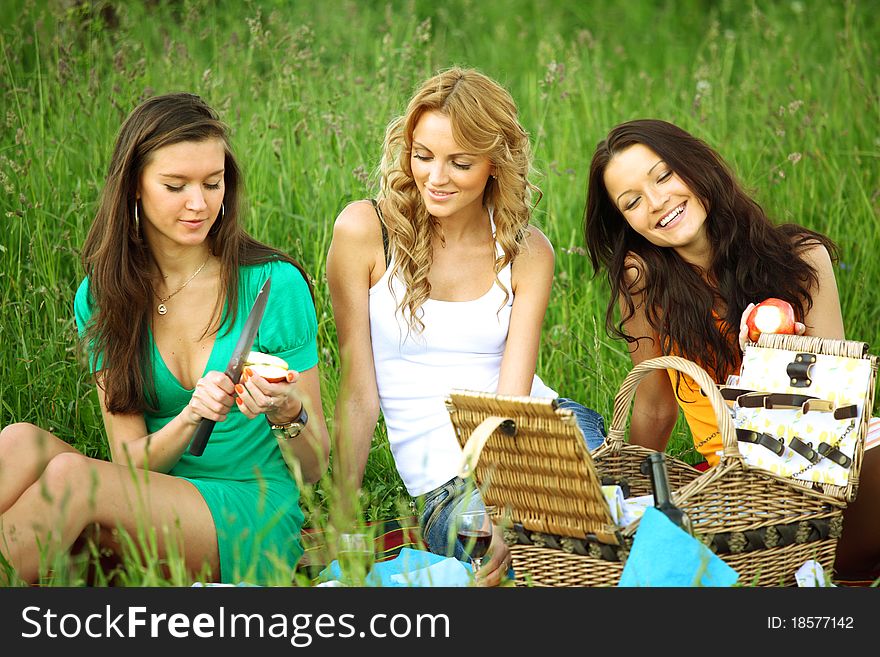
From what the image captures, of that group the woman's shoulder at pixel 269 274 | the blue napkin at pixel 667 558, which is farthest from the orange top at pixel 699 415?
the woman's shoulder at pixel 269 274

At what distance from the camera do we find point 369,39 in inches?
257

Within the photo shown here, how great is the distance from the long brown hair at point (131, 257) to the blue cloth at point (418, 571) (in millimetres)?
778

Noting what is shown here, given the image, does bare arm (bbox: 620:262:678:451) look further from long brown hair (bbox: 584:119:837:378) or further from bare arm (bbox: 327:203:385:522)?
bare arm (bbox: 327:203:385:522)

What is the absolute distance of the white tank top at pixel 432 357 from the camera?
3.22 metres

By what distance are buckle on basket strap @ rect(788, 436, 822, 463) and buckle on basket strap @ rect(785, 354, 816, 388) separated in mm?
144

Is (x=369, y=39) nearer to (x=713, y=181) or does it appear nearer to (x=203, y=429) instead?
(x=713, y=181)

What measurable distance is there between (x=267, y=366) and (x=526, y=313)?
3.10ft

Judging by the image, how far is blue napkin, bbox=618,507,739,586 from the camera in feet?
7.18

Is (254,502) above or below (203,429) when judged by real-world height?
below

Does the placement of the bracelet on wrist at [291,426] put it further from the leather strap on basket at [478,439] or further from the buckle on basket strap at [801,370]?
the buckle on basket strap at [801,370]

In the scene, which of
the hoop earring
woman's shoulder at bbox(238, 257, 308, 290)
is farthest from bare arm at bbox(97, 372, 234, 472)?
the hoop earring

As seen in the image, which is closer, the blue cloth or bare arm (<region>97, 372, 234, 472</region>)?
bare arm (<region>97, 372, 234, 472</region>)
